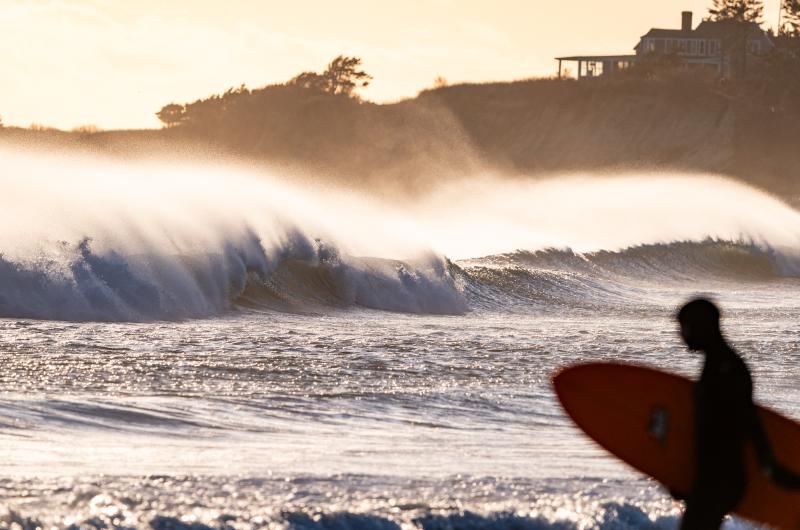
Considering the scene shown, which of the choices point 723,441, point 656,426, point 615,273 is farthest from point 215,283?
point 615,273

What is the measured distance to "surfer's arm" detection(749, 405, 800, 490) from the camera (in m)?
5.27

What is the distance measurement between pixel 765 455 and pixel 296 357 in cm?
797

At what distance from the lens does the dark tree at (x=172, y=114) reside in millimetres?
96500

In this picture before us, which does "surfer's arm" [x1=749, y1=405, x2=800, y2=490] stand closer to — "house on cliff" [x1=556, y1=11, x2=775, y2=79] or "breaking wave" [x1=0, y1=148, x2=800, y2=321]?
"breaking wave" [x1=0, y1=148, x2=800, y2=321]

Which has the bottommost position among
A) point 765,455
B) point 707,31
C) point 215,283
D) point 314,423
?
point 314,423

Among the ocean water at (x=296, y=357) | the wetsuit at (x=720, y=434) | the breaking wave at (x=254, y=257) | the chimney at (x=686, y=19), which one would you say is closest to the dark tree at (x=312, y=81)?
the chimney at (x=686, y=19)

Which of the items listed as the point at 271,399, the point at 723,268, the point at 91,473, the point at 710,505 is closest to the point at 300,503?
the point at 91,473

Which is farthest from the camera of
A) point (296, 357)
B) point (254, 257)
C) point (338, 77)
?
point (338, 77)

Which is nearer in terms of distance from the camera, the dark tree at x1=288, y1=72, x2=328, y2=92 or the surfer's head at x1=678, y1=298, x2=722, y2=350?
the surfer's head at x1=678, y1=298, x2=722, y2=350

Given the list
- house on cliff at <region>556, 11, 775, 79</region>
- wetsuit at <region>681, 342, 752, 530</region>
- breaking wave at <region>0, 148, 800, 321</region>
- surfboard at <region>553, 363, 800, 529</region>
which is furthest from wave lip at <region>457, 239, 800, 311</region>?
house on cliff at <region>556, 11, 775, 79</region>

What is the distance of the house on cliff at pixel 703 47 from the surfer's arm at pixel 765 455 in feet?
291

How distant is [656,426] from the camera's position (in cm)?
582

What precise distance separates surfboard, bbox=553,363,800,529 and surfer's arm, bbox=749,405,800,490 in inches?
6.6

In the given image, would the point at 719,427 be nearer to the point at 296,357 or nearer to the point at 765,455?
the point at 765,455
